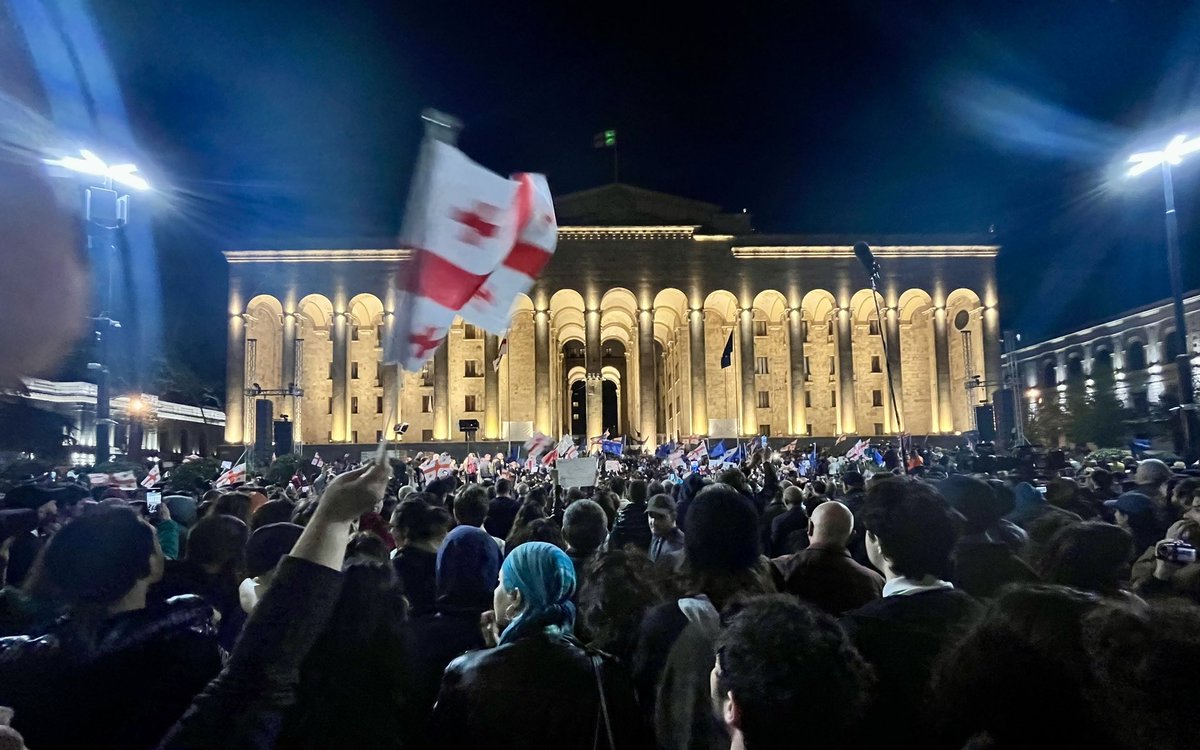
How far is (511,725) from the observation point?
232 centimetres

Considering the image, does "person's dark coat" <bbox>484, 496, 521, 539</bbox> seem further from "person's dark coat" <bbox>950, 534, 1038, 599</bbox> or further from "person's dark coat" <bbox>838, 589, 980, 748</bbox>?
"person's dark coat" <bbox>838, 589, 980, 748</bbox>

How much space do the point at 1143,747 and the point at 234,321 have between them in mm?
53111

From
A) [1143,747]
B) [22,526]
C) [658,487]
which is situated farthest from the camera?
[658,487]

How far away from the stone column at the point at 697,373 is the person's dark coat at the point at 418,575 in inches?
1736

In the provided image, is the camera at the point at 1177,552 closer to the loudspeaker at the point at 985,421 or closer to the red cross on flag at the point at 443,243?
the red cross on flag at the point at 443,243

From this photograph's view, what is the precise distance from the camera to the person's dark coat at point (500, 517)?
7715 mm

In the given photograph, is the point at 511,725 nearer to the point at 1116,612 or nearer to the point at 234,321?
the point at 1116,612

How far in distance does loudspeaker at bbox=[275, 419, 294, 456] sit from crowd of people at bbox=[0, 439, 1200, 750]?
110 feet

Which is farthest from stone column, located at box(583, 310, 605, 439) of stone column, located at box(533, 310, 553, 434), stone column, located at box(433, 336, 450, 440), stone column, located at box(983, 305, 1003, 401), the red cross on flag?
the red cross on flag

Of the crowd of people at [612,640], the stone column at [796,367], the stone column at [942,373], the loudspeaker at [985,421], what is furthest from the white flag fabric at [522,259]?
the stone column at [942,373]

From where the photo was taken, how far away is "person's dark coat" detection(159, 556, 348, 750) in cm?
198

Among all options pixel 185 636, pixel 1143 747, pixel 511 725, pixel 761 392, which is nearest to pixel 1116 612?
pixel 1143 747

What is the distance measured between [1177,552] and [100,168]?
63.1 ft

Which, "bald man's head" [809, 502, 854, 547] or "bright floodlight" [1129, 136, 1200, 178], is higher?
"bright floodlight" [1129, 136, 1200, 178]
